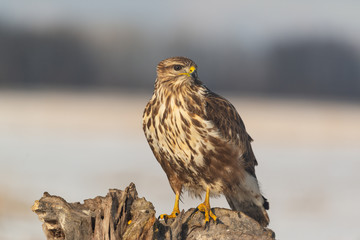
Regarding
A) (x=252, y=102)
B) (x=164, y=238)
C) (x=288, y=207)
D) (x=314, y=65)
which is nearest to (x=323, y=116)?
(x=252, y=102)

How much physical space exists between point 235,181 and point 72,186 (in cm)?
566

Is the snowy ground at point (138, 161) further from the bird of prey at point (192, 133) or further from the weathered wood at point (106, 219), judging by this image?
the weathered wood at point (106, 219)

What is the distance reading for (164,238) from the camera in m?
6.14

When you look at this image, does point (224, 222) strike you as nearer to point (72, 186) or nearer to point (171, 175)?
point (171, 175)

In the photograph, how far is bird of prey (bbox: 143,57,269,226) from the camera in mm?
7191

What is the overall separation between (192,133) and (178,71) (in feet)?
2.08

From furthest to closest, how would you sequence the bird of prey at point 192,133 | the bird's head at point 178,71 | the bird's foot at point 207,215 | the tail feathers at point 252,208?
1. the tail feathers at point 252,208
2. the bird's head at point 178,71
3. the bird of prey at point 192,133
4. the bird's foot at point 207,215

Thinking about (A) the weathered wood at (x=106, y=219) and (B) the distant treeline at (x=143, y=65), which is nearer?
(A) the weathered wood at (x=106, y=219)

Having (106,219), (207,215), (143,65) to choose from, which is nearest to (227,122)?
(207,215)

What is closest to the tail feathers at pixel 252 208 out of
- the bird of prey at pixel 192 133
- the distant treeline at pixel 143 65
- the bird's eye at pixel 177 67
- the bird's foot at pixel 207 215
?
the bird of prey at pixel 192 133

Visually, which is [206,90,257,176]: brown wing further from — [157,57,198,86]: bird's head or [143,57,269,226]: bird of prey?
[157,57,198,86]: bird's head

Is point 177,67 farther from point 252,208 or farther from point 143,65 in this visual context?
point 143,65

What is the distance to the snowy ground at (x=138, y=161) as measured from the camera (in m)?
11.3

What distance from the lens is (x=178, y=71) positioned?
24.1 ft
